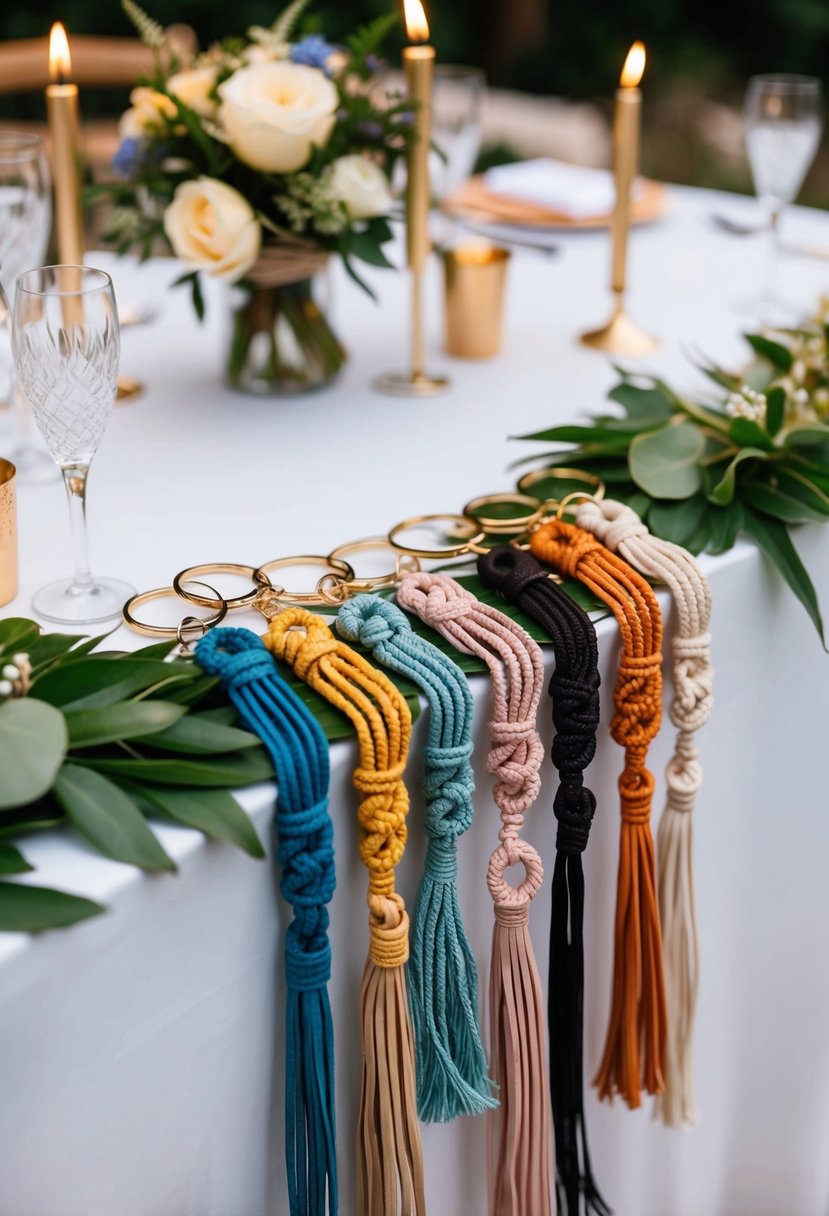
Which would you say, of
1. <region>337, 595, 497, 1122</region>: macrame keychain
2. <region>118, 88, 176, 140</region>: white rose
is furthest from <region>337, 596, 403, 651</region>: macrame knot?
<region>118, 88, 176, 140</region>: white rose

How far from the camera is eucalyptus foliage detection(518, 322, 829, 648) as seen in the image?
94 cm

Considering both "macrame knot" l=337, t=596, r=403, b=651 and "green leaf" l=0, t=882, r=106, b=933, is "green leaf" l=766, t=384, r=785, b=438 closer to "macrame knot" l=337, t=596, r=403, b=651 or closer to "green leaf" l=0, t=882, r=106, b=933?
"macrame knot" l=337, t=596, r=403, b=651

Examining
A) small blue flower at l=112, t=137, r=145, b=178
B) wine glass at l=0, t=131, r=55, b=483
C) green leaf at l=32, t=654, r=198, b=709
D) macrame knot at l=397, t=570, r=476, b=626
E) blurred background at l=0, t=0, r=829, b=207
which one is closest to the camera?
green leaf at l=32, t=654, r=198, b=709

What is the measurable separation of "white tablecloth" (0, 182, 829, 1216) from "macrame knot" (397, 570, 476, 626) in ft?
0.30

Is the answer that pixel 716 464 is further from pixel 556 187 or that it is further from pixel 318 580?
pixel 556 187

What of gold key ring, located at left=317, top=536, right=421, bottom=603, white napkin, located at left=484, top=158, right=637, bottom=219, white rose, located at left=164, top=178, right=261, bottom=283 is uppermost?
white rose, located at left=164, top=178, right=261, bottom=283

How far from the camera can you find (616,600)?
32.9 inches

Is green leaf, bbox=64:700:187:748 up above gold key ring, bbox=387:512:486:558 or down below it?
above

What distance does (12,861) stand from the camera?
597mm

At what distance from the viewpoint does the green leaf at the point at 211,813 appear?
64 cm

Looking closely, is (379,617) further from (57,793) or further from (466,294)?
(466,294)

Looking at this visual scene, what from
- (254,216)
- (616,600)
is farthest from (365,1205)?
(254,216)

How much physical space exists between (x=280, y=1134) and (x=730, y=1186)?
606mm

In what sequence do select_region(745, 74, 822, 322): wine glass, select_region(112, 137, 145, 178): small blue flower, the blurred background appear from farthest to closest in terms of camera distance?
the blurred background → select_region(745, 74, 822, 322): wine glass → select_region(112, 137, 145, 178): small blue flower
